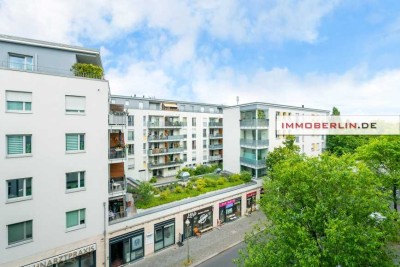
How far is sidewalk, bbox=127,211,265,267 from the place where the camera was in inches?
720

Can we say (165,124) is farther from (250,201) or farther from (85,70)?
(85,70)

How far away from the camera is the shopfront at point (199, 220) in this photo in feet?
72.1

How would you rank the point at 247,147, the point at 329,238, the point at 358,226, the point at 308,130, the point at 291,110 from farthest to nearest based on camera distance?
the point at 308,130, the point at 291,110, the point at 247,147, the point at 358,226, the point at 329,238

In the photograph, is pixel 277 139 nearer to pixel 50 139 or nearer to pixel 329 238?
pixel 329 238

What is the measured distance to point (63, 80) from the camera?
14.6 meters

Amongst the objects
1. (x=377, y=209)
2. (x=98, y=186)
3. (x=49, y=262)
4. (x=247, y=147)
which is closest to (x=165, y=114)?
(x=247, y=147)

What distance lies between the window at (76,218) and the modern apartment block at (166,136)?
58.6ft

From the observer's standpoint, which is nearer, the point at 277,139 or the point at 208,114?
the point at 277,139

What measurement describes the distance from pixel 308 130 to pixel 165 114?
25.2 meters

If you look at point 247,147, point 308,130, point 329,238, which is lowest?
Answer: point 329,238

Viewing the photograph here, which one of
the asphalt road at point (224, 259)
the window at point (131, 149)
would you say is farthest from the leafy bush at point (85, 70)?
the window at point (131, 149)

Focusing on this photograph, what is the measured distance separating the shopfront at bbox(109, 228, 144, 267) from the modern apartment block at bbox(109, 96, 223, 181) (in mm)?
17214

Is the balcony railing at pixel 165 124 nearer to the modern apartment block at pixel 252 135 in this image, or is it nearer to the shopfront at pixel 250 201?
the modern apartment block at pixel 252 135

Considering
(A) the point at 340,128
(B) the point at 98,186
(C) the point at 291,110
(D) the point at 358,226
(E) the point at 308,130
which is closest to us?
(D) the point at 358,226
